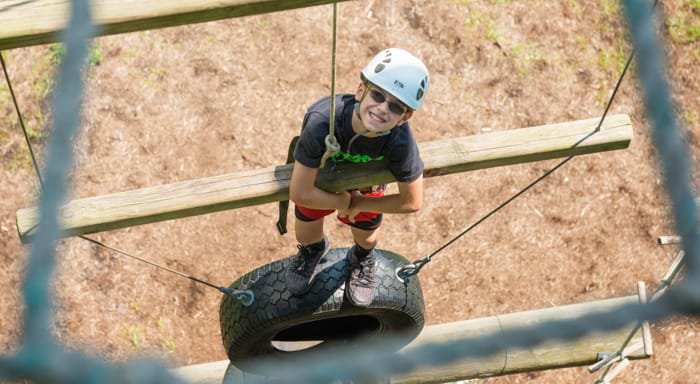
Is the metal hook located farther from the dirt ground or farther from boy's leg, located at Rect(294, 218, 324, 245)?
the dirt ground

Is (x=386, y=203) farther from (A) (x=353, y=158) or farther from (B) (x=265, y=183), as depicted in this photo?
(B) (x=265, y=183)

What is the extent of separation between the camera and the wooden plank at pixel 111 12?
2.74 metres

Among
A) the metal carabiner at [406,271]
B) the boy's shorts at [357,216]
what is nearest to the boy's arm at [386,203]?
the boy's shorts at [357,216]

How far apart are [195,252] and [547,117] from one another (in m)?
2.71

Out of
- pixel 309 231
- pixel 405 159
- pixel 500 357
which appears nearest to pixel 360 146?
pixel 405 159

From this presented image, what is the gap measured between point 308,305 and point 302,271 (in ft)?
0.54

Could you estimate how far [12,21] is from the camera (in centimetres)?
275

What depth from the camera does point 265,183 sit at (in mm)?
3238

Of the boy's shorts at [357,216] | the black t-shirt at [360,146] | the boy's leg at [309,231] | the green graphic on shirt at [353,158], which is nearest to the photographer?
the black t-shirt at [360,146]

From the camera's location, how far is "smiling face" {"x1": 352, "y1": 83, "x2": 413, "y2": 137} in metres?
3.01

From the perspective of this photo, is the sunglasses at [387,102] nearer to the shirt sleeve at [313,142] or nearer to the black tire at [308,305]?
the shirt sleeve at [313,142]

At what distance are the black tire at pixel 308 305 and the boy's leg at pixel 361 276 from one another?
4 centimetres

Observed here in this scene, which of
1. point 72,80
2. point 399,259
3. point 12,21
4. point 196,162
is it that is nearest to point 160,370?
point 72,80

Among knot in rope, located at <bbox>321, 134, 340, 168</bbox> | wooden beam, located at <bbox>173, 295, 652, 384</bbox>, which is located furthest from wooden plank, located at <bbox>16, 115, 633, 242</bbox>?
wooden beam, located at <bbox>173, 295, 652, 384</bbox>
